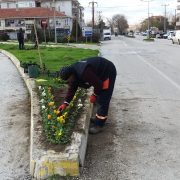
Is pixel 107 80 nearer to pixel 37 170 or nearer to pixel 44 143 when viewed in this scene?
pixel 44 143

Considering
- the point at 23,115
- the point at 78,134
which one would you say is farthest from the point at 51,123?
the point at 23,115

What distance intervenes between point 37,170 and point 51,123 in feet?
3.91

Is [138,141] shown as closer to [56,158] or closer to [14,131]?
[56,158]

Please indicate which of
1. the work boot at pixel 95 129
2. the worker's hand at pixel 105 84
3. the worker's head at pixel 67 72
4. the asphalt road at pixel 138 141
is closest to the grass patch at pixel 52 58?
the asphalt road at pixel 138 141

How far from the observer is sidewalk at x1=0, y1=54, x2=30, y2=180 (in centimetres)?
549

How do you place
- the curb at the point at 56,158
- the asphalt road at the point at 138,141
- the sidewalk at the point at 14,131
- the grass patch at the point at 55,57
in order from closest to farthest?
the curb at the point at 56,158, the asphalt road at the point at 138,141, the sidewalk at the point at 14,131, the grass patch at the point at 55,57

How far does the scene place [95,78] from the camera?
6.31 meters

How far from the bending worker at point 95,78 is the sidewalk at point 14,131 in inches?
37.5

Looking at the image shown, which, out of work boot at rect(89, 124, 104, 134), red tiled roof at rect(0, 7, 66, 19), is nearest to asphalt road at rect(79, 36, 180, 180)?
work boot at rect(89, 124, 104, 134)

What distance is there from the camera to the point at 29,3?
107 meters

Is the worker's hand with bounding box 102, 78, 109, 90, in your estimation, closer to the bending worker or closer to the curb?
the bending worker

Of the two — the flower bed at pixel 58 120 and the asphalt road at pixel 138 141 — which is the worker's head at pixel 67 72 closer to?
the flower bed at pixel 58 120

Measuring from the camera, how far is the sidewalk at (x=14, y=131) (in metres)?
5.49

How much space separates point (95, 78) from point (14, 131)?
1.94 meters
